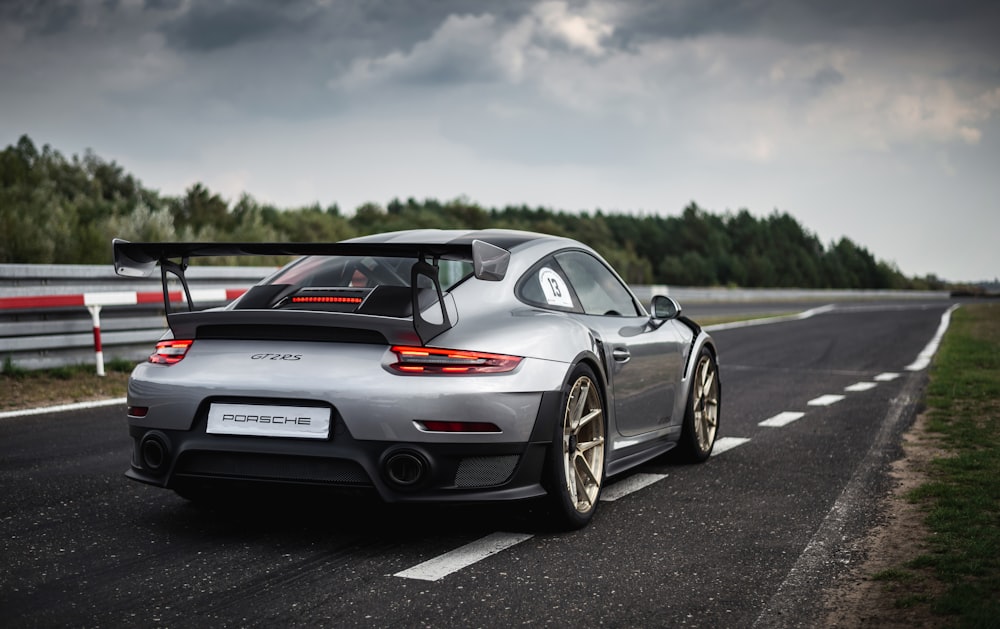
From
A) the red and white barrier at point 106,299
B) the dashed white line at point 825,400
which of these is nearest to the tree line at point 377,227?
the red and white barrier at point 106,299

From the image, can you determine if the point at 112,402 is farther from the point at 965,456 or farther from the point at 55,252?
the point at 55,252

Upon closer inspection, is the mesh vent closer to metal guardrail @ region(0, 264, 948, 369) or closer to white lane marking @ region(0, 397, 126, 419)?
white lane marking @ region(0, 397, 126, 419)

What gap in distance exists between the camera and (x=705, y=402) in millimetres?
7312

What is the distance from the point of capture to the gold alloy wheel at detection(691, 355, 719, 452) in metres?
7.11

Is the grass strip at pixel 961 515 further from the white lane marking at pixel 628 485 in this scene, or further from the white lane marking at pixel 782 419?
the white lane marking at pixel 628 485

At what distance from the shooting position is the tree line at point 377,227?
22031 mm

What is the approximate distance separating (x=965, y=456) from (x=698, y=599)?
3.94 metres

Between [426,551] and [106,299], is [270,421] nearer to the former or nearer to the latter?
[426,551]

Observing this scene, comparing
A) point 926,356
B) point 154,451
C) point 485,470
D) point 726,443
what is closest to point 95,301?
point 726,443

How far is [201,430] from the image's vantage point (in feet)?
15.5

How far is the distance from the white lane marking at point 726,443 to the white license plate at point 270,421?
3755 mm

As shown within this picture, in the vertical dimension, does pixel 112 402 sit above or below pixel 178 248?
below

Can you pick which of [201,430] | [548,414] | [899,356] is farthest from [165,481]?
[899,356]

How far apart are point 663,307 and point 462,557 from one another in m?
2.54
